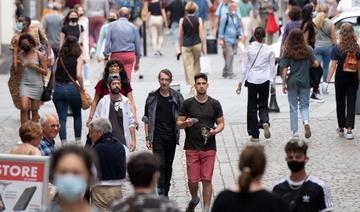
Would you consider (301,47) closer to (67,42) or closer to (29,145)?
(67,42)

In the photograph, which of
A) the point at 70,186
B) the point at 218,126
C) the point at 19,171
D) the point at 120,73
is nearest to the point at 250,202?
the point at 70,186

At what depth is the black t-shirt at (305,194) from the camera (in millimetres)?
8578

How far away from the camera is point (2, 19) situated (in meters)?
28.6

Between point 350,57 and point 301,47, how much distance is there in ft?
3.19

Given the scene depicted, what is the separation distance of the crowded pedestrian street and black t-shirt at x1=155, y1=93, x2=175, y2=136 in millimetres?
11

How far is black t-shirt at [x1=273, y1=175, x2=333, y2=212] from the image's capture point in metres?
8.58

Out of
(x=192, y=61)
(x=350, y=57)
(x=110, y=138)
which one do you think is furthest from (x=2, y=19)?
(x=110, y=138)

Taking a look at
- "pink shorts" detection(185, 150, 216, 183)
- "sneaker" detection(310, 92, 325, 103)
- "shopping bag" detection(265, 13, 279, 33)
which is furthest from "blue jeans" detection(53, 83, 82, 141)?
"shopping bag" detection(265, 13, 279, 33)

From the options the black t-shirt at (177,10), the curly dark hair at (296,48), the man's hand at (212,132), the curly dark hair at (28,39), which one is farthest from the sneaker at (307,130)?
the black t-shirt at (177,10)

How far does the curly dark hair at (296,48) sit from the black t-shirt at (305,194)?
8288 mm

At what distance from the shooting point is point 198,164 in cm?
1314

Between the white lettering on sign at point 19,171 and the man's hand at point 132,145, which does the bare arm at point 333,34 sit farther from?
the white lettering on sign at point 19,171

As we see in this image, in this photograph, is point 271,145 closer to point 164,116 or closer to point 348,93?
point 348,93

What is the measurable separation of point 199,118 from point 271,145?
4469mm
